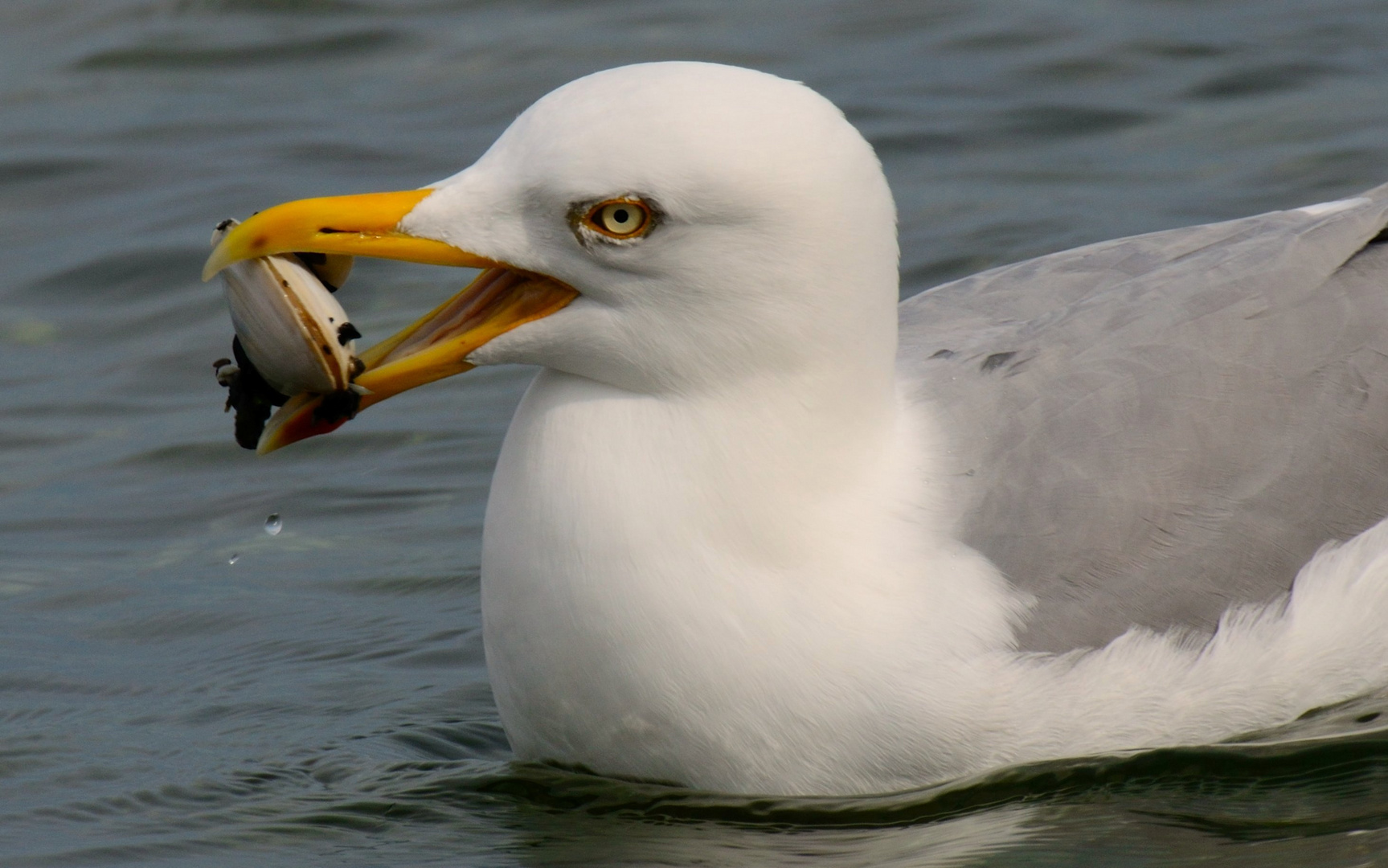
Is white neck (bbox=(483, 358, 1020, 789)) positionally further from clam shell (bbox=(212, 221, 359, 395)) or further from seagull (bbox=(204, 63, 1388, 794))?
clam shell (bbox=(212, 221, 359, 395))

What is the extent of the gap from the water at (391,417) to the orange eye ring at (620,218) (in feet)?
4.08

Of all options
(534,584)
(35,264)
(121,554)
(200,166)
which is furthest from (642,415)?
(200,166)

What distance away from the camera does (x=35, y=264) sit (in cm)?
842

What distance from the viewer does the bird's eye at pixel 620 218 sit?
3.96 m

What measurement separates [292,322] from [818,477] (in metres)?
1.11

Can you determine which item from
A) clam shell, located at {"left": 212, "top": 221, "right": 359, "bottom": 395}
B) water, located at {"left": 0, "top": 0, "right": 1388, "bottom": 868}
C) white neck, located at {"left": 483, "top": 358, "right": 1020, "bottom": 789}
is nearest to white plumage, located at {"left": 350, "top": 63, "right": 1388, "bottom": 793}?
white neck, located at {"left": 483, "top": 358, "right": 1020, "bottom": 789}

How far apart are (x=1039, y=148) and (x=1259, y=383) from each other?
15.1 ft

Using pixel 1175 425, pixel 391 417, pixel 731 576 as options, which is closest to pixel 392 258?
pixel 731 576

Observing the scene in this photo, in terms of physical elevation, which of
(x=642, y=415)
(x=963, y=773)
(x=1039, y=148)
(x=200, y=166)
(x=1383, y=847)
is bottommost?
(x=1383, y=847)

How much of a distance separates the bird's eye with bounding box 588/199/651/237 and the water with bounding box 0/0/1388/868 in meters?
1.25

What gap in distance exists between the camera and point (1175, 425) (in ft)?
14.6

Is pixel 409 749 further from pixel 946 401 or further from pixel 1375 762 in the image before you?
pixel 1375 762

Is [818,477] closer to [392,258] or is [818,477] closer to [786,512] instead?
[786,512]

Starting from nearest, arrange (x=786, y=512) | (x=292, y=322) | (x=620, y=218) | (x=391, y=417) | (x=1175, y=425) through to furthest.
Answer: (x=620, y=218) → (x=292, y=322) → (x=786, y=512) → (x=1175, y=425) → (x=391, y=417)
